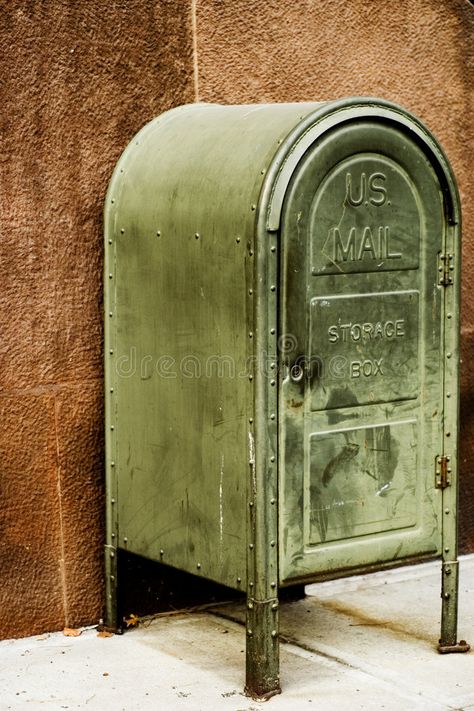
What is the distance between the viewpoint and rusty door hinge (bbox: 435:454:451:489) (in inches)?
188

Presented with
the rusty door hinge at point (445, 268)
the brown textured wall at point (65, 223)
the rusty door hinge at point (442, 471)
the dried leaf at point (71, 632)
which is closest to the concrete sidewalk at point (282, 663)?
the dried leaf at point (71, 632)

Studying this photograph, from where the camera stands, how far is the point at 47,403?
495 centimetres

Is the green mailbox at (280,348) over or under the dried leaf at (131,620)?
over

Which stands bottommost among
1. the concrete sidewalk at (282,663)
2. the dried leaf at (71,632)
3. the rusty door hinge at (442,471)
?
the concrete sidewalk at (282,663)

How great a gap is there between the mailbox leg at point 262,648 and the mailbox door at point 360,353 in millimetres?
150

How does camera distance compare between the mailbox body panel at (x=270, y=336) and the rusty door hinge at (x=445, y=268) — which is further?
the rusty door hinge at (x=445, y=268)

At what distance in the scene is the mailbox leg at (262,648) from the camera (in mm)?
4305

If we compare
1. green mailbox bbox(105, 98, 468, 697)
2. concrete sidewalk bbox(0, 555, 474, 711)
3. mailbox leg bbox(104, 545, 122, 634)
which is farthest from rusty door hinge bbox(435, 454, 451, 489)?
mailbox leg bbox(104, 545, 122, 634)

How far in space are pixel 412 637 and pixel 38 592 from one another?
4.86 feet

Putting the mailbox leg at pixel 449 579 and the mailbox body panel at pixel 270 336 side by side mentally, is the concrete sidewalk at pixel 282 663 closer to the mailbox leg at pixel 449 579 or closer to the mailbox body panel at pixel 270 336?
the mailbox leg at pixel 449 579

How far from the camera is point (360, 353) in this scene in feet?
14.8

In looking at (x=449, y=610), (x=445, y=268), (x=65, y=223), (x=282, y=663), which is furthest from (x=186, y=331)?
(x=449, y=610)

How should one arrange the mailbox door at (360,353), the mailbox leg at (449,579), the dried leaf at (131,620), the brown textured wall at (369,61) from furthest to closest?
1. the brown textured wall at (369,61)
2. the dried leaf at (131,620)
3. the mailbox leg at (449,579)
4. the mailbox door at (360,353)

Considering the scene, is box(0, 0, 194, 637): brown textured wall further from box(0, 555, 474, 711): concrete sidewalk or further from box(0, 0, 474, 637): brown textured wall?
box(0, 555, 474, 711): concrete sidewalk
